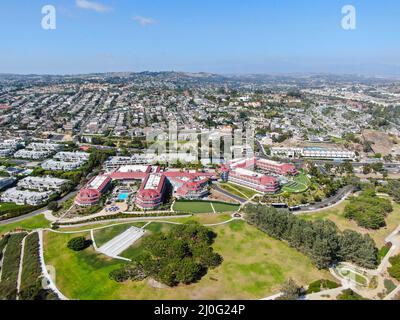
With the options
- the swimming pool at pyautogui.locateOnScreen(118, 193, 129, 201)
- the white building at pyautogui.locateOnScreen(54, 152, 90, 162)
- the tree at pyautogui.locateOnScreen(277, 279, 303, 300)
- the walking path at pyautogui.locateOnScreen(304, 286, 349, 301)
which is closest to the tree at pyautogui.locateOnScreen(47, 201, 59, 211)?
the swimming pool at pyautogui.locateOnScreen(118, 193, 129, 201)

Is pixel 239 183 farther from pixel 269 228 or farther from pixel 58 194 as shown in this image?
pixel 58 194

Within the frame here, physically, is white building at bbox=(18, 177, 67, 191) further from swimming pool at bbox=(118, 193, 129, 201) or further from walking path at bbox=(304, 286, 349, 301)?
walking path at bbox=(304, 286, 349, 301)

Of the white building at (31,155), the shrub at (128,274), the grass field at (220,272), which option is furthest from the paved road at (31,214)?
the white building at (31,155)

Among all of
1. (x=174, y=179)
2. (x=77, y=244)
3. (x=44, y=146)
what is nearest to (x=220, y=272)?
(x=77, y=244)

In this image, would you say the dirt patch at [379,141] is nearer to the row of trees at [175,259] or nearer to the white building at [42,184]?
the row of trees at [175,259]

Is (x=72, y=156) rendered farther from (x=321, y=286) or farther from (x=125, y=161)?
(x=321, y=286)

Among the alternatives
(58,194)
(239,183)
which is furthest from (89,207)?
(239,183)
